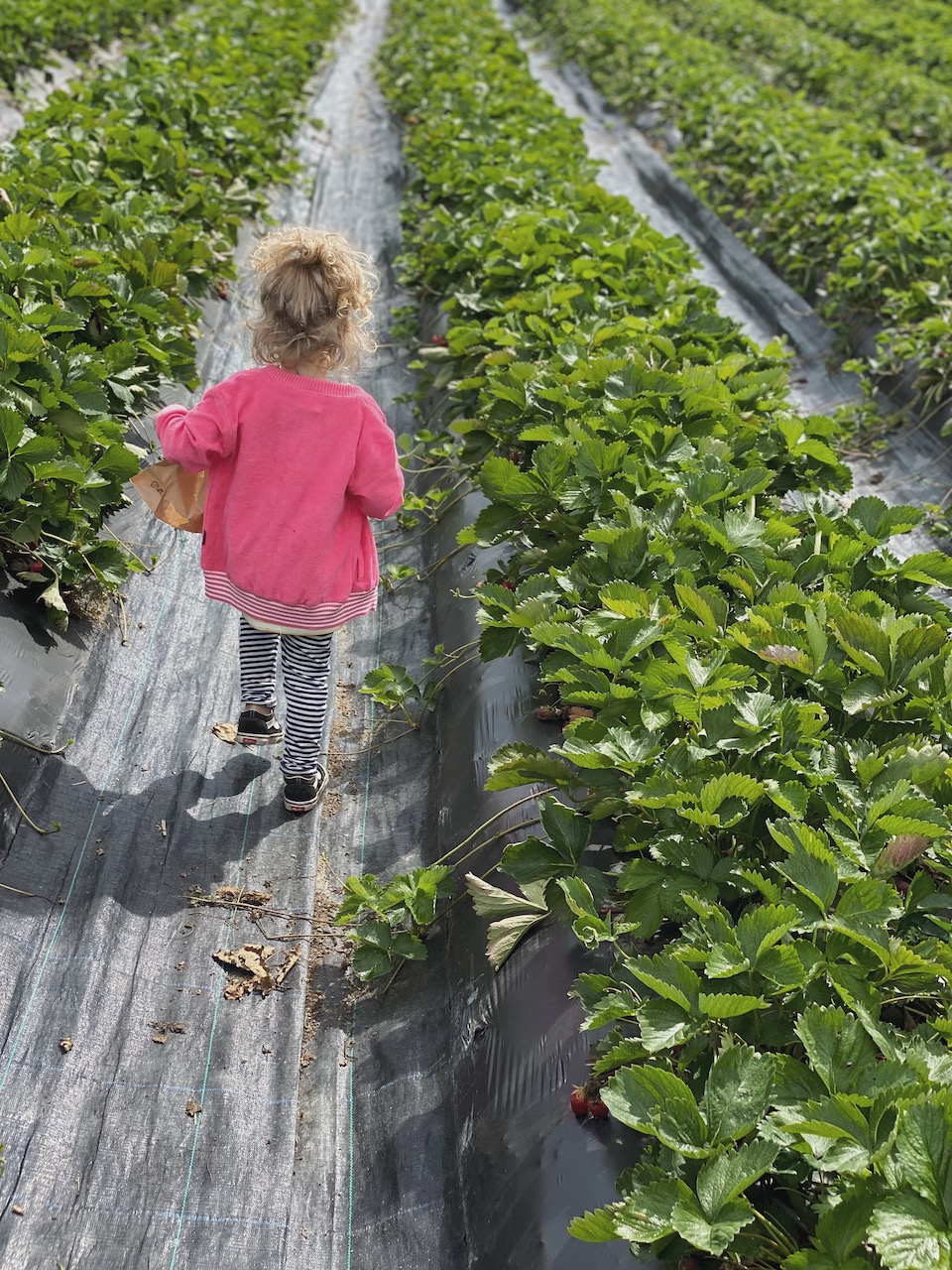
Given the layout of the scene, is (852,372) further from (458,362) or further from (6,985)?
(6,985)

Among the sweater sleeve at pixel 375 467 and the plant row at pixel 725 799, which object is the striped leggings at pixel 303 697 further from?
the plant row at pixel 725 799

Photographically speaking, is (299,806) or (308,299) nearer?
(308,299)

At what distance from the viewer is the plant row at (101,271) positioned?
2764 millimetres

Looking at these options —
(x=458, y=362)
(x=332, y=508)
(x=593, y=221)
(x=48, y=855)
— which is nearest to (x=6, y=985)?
(x=48, y=855)

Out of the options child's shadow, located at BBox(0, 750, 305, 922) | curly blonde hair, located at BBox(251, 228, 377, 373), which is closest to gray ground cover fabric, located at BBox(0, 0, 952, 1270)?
child's shadow, located at BBox(0, 750, 305, 922)

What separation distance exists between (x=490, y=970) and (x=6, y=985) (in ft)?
3.07

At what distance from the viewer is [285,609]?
2.61 meters

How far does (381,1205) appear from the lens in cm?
199

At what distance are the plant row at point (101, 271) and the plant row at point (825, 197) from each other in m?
3.22

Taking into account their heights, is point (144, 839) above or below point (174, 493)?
below

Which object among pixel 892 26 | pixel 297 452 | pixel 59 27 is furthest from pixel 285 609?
pixel 892 26

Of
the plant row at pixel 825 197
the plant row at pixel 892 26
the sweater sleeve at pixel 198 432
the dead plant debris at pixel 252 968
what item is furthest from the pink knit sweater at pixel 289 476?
the plant row at pixel 892 26

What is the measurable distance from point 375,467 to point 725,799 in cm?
116

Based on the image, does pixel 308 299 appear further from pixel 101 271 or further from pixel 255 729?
pixel 101 271
